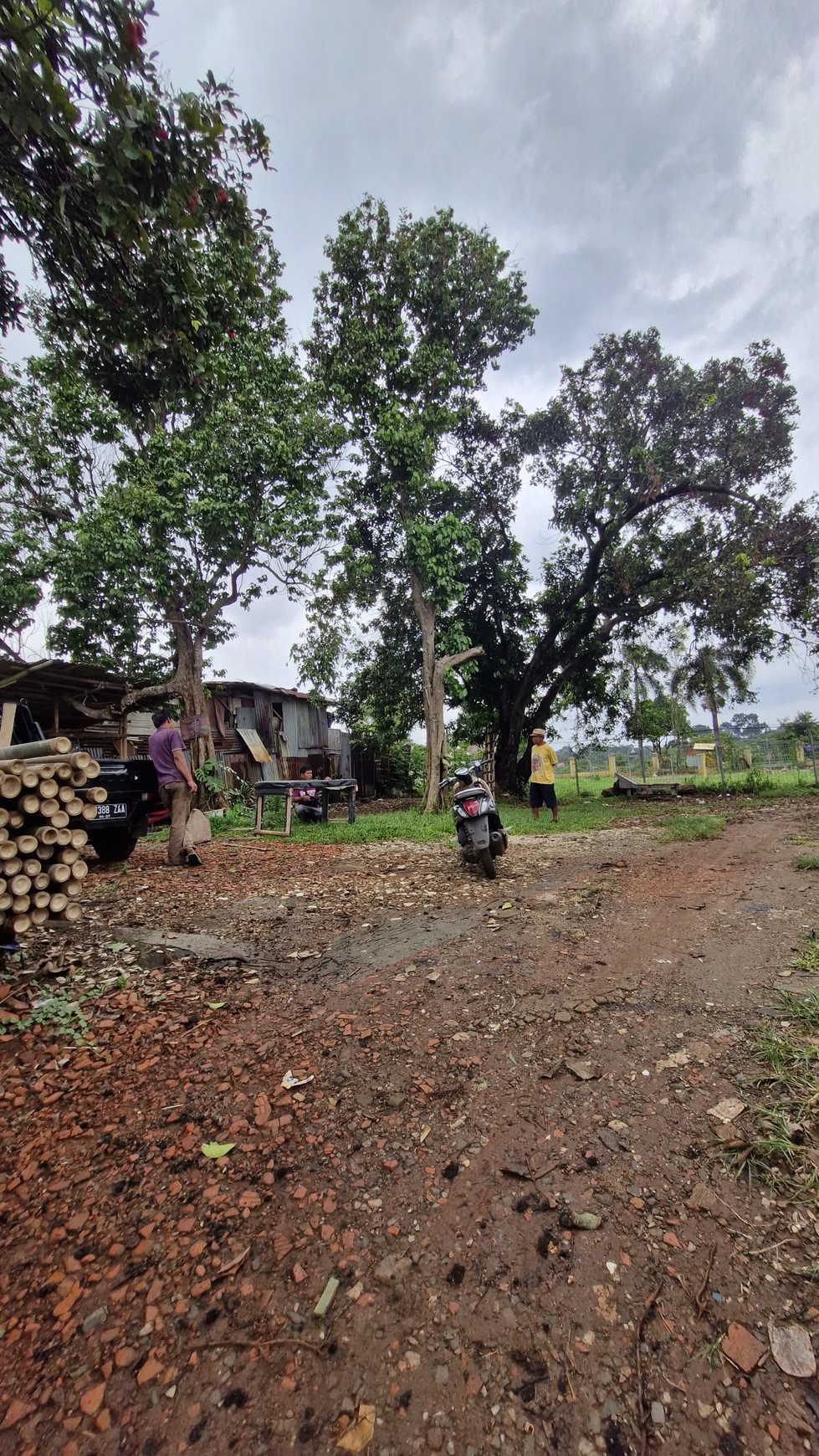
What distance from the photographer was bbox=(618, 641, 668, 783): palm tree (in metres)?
19.9

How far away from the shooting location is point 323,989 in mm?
3455

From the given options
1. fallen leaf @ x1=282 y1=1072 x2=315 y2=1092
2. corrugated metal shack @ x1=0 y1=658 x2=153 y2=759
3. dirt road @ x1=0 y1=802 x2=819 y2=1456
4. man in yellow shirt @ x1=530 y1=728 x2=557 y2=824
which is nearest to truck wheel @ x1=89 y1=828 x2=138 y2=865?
dirt road @ x1=0 y1=802 x2=819 y2=1456

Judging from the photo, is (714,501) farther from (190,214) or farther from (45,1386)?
(45,1386)

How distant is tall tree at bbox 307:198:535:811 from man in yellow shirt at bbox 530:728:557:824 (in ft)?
12.3

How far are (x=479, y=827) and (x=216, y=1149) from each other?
4.15 meters

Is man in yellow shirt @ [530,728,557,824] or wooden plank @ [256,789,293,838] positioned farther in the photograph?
man in yellow shirt @ [530,728,557,824]

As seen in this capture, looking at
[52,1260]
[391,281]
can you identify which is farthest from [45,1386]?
[391,281]

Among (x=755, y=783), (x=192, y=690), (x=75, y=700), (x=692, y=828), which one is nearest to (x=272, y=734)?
(x=192, y=690)

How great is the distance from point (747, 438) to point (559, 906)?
1423cm

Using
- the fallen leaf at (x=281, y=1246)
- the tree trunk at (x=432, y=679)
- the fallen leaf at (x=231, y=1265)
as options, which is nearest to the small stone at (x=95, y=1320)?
the fallen leaf at (x=231, y=1265)

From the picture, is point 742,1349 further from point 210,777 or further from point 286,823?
point 210,777

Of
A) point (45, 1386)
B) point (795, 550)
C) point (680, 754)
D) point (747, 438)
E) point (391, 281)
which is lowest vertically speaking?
point (45, 1386)

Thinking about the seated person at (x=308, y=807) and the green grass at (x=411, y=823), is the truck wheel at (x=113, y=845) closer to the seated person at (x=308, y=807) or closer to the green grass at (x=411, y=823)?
the green grass at (x=411, y=823)

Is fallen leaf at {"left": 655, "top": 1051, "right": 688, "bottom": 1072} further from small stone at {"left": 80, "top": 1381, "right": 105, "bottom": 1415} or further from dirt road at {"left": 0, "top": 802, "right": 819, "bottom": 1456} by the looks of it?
small stone at {"left": 80, "top": 1381, "right": 105, "bottom": 1415}
